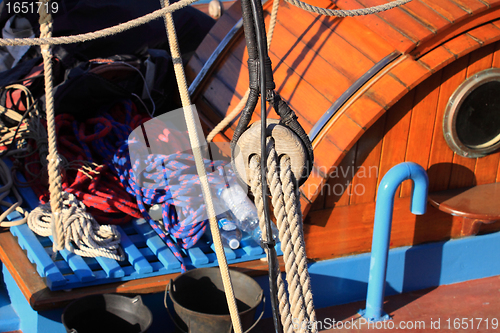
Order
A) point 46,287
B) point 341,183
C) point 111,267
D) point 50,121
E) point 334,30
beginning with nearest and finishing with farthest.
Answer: point 50,121 < point 46,287 < point 111,267 < point 341,183 < point 334,30

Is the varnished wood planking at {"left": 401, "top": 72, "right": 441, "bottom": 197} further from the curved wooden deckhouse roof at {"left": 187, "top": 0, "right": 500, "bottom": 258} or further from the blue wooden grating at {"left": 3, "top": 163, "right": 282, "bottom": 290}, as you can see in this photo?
the blue wooden grating at {"left": 3, "top": 163, "right": 282, "bottom": 290}

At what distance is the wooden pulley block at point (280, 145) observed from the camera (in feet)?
3.40

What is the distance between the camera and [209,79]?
3.23 metres

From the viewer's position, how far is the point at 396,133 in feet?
7.38

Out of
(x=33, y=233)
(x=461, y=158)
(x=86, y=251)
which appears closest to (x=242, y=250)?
(x=86, y=251)

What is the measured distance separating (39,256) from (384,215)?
5.57 feet

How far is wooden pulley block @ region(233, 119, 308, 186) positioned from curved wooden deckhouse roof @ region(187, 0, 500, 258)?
1086 millimetres

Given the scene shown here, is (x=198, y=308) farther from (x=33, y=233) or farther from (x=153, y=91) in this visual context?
(x=153, y=91)

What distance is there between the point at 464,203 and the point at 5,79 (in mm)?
3273

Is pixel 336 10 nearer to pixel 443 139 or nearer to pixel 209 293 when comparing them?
pixel 443 139

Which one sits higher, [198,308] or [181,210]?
[181,210]

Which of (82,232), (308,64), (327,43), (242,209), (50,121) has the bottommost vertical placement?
(82,232)

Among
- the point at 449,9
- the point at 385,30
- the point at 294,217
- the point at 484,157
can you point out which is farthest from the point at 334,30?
the point at 294,217

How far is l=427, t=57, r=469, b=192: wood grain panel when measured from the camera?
88.5 inches
